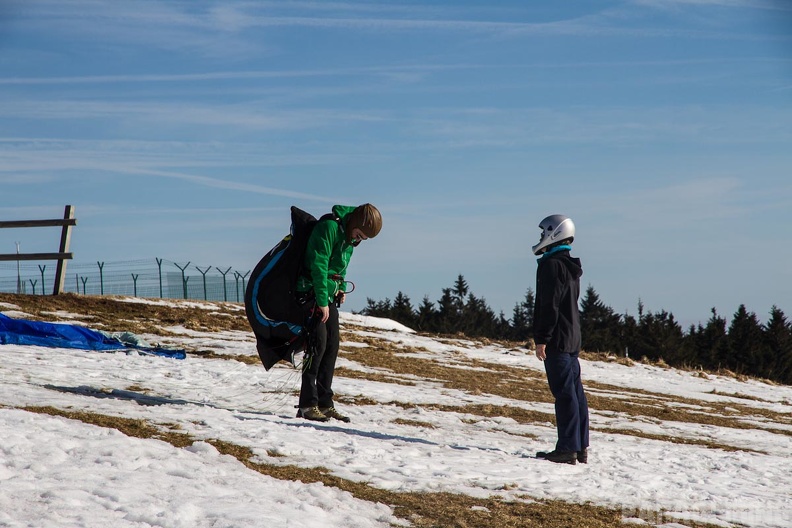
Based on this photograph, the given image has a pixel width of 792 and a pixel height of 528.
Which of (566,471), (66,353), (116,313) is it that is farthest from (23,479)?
(116,313)

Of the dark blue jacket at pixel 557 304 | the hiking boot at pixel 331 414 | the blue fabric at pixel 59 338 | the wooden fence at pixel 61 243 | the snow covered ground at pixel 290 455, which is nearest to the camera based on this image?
the snow covered ground at pixel 290 455

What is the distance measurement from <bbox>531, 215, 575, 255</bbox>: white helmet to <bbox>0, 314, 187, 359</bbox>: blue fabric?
790 cm

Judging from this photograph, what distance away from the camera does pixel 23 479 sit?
16.5ft

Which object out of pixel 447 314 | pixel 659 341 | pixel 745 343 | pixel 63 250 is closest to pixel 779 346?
pixel 745 343

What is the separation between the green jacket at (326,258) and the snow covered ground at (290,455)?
53.6 inches

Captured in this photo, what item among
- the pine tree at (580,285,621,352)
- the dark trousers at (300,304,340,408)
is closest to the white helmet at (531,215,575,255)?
the dark trousers at (300,304,340,408)

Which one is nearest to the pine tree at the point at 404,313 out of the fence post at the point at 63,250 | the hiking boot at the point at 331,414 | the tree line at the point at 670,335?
the tree line at the point at 670,335

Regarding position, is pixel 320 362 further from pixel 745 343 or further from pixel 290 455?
pixel 745 343

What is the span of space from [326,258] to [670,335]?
83.3 meters

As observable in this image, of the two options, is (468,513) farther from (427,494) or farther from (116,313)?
(116,313)

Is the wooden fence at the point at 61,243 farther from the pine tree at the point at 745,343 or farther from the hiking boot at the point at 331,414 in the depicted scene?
the pine tree at the point at 745,343

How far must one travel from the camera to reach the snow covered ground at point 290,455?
16.3ft

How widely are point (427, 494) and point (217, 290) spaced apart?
36.9m

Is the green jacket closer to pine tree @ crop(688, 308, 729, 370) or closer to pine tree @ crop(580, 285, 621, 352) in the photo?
pine tree @ crop(580, 285, 621, 352)
